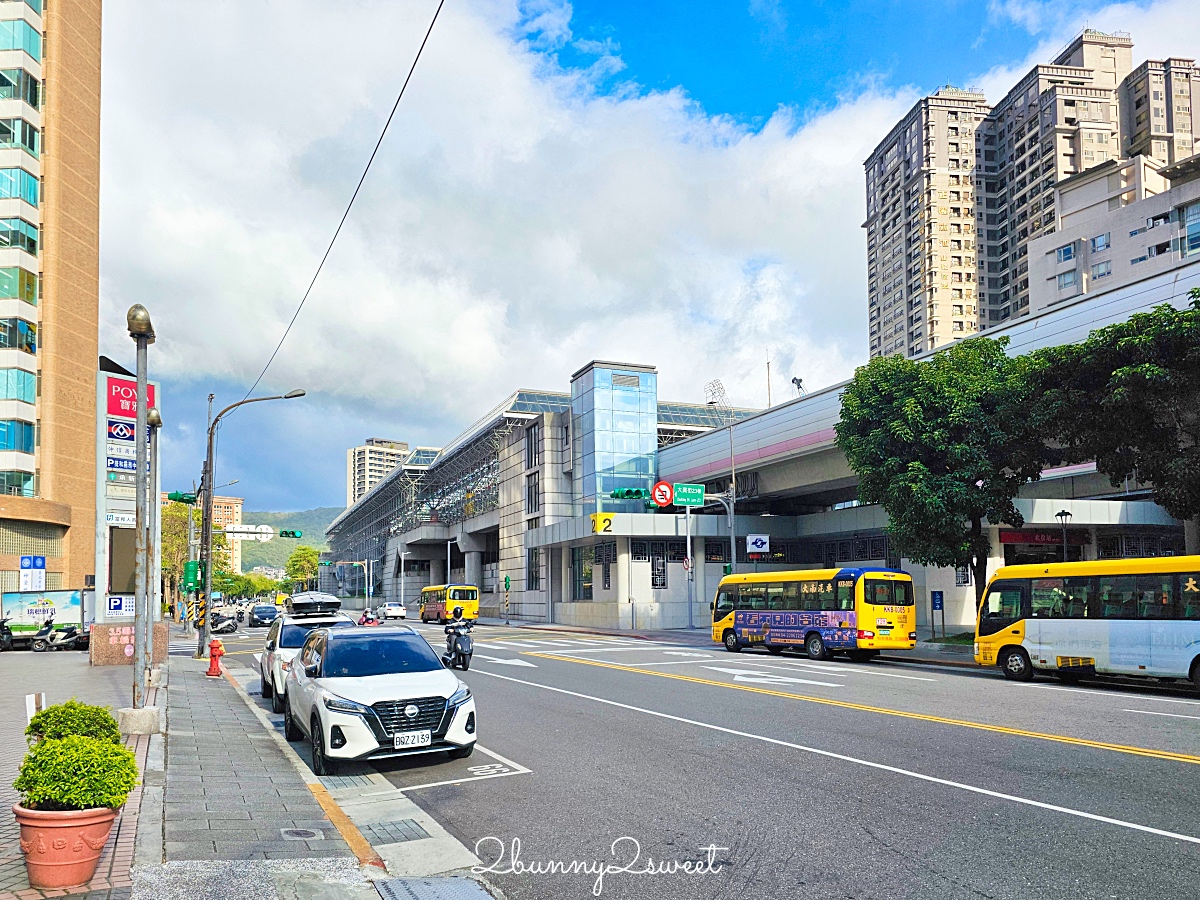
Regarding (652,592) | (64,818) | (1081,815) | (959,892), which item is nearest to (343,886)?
(64,818)

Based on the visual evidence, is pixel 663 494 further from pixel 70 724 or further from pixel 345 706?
pixel 70 724

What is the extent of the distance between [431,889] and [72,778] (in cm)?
253

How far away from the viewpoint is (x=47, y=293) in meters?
47.2

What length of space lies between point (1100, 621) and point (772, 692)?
7.56m

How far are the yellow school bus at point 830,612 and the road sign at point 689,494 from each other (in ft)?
39.3

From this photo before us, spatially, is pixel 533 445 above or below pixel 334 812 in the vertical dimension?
above

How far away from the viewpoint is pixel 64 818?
6223mm

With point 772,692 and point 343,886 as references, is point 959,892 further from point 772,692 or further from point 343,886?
point 772,692

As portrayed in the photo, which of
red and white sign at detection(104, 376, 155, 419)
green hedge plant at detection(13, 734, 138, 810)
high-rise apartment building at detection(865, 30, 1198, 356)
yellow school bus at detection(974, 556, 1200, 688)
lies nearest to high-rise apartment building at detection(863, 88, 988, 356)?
high-rise apartment building at detection(865, 30, 1198, 356)

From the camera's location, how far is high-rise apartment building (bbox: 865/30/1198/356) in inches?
A: 4259

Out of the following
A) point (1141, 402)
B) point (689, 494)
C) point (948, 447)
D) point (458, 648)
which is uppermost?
point (1141, 402)

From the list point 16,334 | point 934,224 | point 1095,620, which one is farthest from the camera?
point 934,224

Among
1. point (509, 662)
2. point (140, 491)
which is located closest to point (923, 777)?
point (140, 491)

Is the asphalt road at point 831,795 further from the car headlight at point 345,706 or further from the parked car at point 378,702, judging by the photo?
the car headlight at point 345,706
